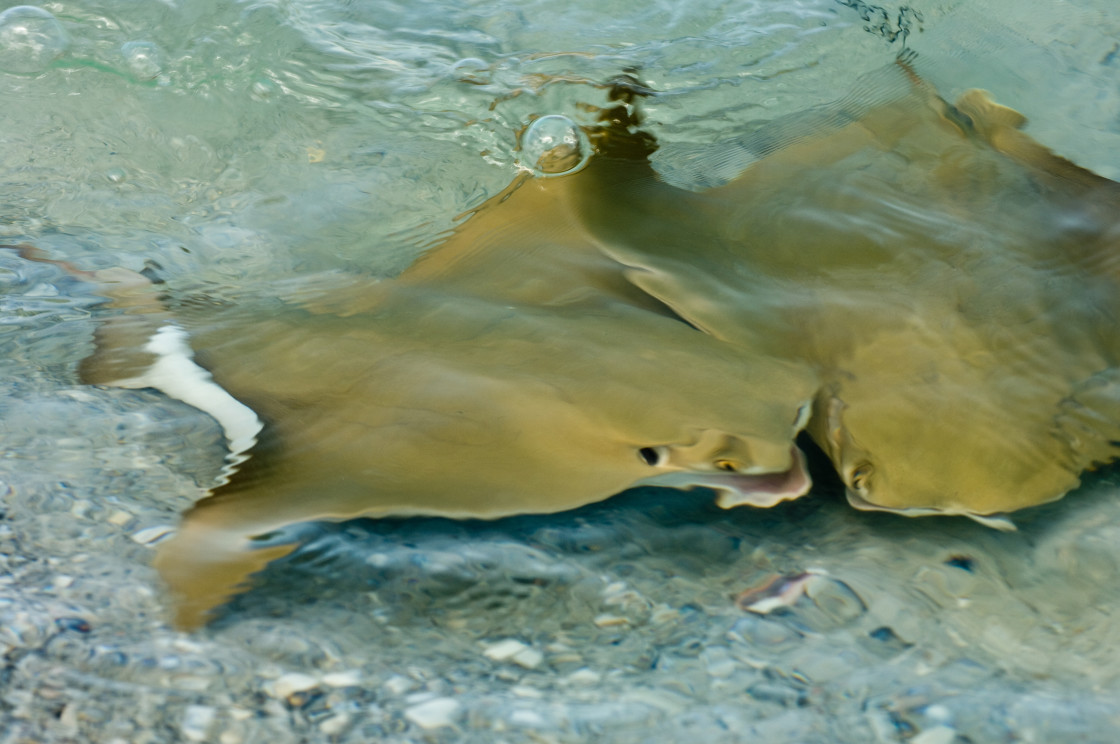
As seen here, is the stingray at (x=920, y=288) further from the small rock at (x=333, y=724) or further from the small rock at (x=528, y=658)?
the small rock at (x=333, y=724)

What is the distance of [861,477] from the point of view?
1688mm

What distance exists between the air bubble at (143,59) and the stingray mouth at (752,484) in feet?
9.48

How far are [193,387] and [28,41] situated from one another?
96.8 inches

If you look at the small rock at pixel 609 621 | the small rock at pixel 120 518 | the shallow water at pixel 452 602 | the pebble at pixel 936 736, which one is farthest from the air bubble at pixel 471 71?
the pebble at pixel 936 736

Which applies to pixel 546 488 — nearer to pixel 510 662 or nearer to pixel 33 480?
pixel 510 662

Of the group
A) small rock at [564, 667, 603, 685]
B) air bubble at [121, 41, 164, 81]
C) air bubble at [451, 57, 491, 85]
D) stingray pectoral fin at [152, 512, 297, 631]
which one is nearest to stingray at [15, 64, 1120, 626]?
stingray pectoral fin at [152, 512, 297, 631]

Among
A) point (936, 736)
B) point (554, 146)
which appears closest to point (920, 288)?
point (936, 736)

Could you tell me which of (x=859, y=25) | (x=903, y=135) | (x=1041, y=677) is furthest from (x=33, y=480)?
(x=859, y=25)

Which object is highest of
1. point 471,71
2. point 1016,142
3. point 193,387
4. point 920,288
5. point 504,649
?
point 1016,142

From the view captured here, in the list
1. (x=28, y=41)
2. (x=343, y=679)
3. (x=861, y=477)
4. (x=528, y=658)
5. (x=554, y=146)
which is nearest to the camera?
(x=343, y=679)

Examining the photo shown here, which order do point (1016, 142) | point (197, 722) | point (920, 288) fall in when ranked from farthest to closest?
point (1016, 142)
point (920, 288)
point (197, 722)

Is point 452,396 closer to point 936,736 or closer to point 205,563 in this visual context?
point 205,563

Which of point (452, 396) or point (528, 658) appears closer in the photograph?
point (528, 658)

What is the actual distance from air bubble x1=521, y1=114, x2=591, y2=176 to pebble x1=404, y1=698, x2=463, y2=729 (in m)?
1.59
